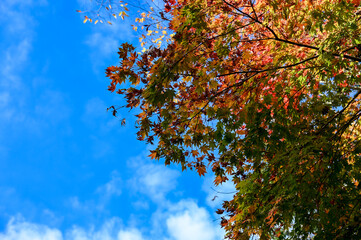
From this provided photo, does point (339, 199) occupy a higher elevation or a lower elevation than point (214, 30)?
lower

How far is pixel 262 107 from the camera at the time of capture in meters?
5.35

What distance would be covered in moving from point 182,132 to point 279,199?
224 cm

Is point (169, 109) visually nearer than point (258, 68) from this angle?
Yes

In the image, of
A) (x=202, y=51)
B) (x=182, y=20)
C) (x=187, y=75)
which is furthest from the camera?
(x=202, y=51)

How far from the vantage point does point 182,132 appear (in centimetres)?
594

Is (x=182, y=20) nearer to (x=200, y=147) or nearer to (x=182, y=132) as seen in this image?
(x=182, y=132)

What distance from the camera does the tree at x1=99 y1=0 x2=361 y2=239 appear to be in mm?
4875

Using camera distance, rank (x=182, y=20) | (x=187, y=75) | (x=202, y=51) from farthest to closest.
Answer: (x=202, y=51) → (x=187, y=75) → (x=182, y=20)

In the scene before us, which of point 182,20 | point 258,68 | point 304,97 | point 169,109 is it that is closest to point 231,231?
point 169,109

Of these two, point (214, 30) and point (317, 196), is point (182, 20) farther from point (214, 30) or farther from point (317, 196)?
point (317, 196)

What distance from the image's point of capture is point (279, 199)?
5.09m

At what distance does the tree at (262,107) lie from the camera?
488cm

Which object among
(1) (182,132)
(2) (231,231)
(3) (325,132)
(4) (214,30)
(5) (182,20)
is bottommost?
(2) (231,231)

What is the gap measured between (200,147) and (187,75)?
160cm
